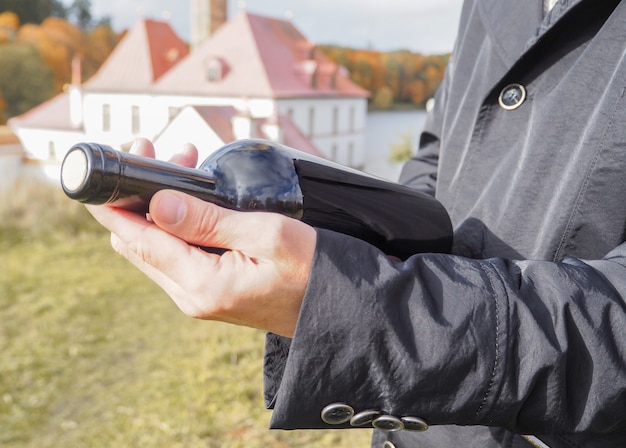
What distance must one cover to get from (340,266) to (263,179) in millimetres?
167

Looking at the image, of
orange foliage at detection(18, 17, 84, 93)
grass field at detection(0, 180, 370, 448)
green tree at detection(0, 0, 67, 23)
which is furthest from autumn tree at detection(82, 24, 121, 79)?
grass field at detection(0, 180, 370, 448)

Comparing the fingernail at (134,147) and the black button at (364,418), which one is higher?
the fingernail at (134,147)

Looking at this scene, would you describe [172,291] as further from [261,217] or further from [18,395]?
[18,395]

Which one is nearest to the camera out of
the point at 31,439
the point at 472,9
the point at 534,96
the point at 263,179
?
the point at 263,179

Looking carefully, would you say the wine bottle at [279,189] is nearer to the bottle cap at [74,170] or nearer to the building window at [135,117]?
the bottle cap at [74,170]

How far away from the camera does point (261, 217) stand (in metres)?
0.59

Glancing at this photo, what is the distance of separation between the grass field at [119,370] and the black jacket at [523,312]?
161cm

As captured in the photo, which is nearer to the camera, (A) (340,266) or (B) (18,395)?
(A) (340,266)

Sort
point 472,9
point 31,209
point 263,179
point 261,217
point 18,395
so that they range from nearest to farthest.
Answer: point 261,217 → point 263,179 → point 472,9 → point 18,395 → point 31,209

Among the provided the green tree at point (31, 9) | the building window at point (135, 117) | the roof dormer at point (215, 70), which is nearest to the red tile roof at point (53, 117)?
the building window at point (135, 117)

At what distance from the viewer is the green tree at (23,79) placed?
1630cm

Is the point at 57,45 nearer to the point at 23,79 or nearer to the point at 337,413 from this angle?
the point at 23,79

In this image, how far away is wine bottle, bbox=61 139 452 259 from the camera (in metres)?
0.61

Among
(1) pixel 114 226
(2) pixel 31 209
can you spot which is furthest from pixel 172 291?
(2) pixel 31 209
